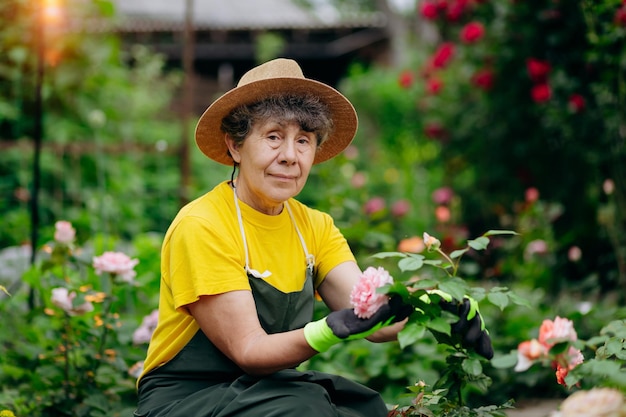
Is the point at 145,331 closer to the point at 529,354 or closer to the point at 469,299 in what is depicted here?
the point at 469,299

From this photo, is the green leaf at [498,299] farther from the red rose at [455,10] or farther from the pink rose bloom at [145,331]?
the red rose at [455,10]

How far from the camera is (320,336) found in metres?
1.90

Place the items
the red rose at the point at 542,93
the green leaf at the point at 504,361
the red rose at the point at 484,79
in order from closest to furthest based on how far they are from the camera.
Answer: the green leaf at the point at 504,361, the red rose at the point at 542,93, the red rose at the point at 484,79

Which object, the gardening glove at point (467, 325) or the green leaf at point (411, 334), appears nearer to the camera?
the green leaf at point (411, 334)

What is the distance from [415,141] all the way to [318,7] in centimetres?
707

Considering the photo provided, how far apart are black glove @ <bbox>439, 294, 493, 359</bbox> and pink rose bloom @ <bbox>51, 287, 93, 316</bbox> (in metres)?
1.39

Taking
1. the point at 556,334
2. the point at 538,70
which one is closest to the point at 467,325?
the point at 556,334

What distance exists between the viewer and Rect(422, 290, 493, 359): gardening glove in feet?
6.55

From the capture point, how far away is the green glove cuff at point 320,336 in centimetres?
189

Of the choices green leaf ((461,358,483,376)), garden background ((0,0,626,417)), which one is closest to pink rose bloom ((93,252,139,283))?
garden background ((0,0,626,417))

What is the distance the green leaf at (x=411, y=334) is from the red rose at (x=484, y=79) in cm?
431

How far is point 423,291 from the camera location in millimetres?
1913

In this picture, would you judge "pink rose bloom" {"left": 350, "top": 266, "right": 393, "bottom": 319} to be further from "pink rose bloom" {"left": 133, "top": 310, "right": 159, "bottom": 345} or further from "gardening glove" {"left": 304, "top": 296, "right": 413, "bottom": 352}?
"pink rose bloom" {"left": 133, "top": 310, "right": 159, "bottom": 345}

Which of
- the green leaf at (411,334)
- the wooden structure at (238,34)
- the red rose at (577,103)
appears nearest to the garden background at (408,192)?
the red rose at (577,103)
